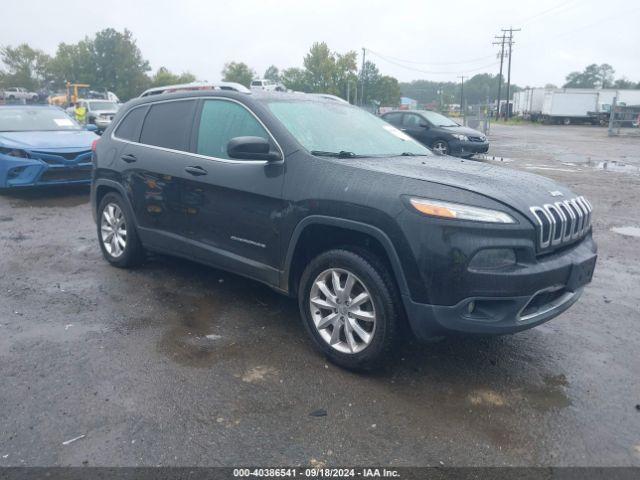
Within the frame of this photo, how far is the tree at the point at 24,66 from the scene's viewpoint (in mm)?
71688

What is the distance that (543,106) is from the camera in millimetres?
53500

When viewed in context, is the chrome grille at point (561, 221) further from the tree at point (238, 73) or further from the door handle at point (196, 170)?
the tree at point (238, 73)

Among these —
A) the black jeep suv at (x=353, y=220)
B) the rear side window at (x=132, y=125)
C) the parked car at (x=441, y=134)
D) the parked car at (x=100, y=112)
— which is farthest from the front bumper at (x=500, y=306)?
the parked car at (x=100, y=112)

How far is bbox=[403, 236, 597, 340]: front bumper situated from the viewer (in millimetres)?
3157

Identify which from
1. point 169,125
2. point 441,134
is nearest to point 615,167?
point 441,134

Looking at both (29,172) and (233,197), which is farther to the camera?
(29,172)

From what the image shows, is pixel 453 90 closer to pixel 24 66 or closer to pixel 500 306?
pixel 24 66

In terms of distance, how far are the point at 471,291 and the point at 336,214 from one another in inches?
37.8

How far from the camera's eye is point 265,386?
11.5 feet

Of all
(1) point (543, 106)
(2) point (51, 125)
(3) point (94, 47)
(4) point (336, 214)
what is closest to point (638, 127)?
(1) point (543, 106)

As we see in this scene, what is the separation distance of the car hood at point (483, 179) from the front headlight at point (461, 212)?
4.3 inches

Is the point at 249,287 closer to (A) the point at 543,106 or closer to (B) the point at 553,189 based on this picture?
(B) the point at 553,189

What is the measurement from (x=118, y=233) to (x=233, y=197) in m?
2.01

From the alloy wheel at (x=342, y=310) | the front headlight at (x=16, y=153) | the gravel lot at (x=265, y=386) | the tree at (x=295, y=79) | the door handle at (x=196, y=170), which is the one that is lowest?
the gravel lot at (x=265, y=386)
